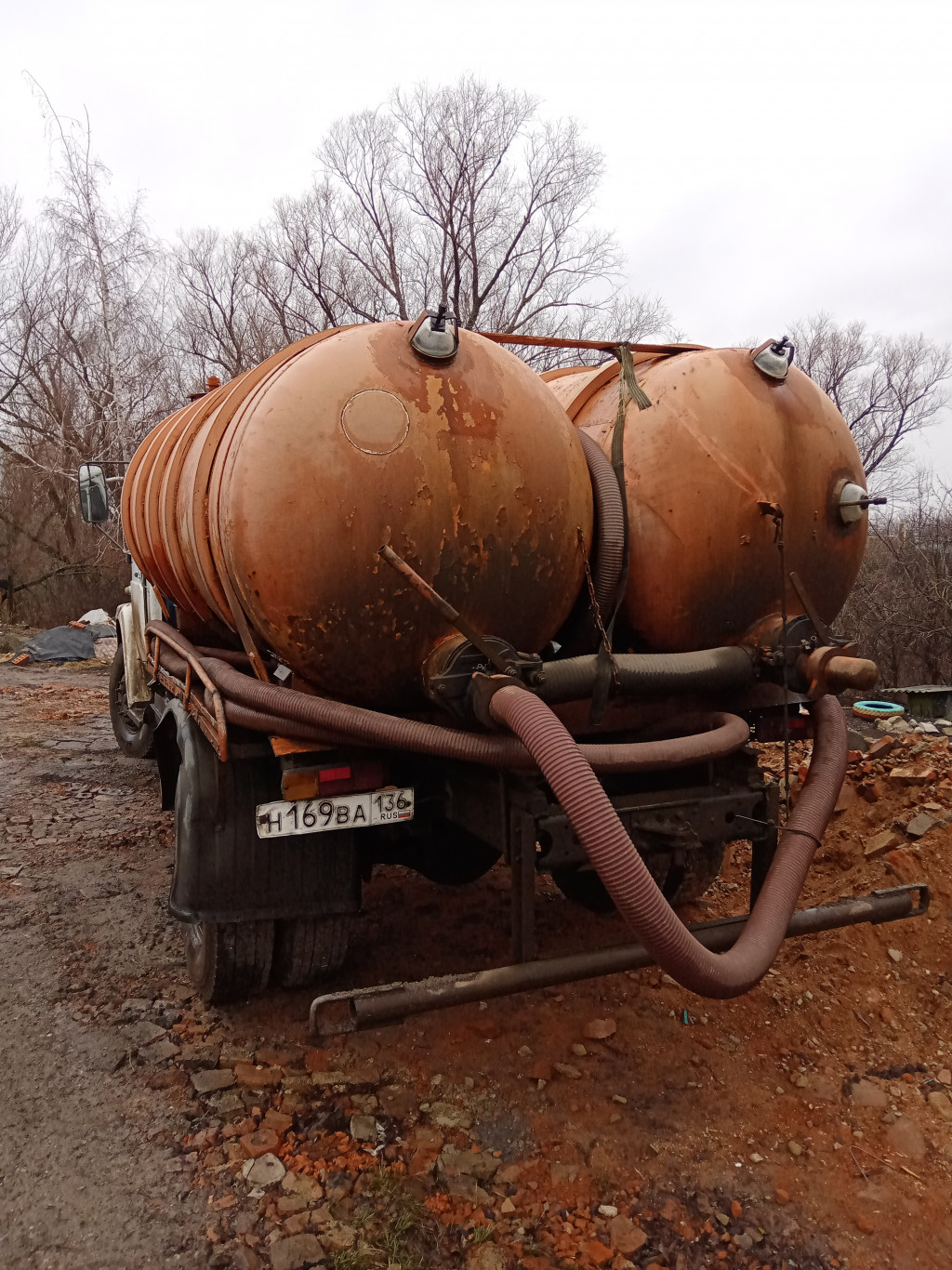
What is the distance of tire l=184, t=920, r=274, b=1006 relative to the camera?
3221 mm

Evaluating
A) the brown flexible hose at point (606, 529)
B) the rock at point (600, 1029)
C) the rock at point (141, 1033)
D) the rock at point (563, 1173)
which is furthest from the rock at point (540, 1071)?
the brown flexible hose at point (606, 529)

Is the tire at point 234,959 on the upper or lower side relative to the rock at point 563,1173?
upper

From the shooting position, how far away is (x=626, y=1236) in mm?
2328

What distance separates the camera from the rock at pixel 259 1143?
2.62 meters

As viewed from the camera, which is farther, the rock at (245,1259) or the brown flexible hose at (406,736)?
the brown flexible hose at (406,736)

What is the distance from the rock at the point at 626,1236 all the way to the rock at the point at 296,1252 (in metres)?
0.81

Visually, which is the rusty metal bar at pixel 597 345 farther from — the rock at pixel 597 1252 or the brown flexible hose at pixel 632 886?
the rock at pixel 597 1252

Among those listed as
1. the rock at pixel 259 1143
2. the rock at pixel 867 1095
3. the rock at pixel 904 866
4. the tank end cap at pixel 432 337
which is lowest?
the rock at pixel 867 1095

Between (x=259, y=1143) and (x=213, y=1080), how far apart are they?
0.38 m

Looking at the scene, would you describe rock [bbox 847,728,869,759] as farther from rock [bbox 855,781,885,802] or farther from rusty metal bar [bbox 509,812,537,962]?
rusty metal bar [bbox 509,812,537,962]

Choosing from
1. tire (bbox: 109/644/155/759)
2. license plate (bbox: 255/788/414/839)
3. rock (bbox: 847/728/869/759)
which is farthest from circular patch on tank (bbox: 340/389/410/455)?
rock (bbox: 847/728/869/759)

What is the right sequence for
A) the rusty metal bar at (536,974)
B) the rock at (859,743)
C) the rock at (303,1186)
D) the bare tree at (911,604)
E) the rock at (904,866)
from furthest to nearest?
the bare tree at (911,604) → the rock at (859,743) → the rock at (904,866) → the rock at (303,1186) → the rusty metal bar at (536,974)

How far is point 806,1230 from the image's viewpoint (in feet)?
7.72

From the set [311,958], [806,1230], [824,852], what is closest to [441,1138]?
[311,958]
